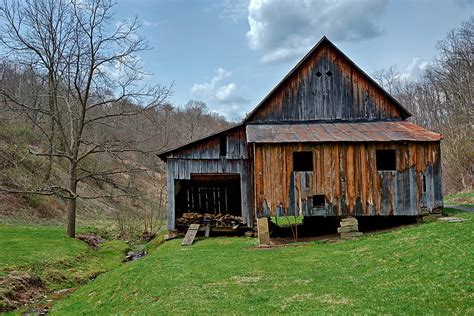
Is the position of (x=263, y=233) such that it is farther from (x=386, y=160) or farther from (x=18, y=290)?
(x=18, y=290)

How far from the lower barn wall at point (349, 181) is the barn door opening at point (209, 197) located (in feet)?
26.2

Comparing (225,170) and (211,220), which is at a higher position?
(225,170)

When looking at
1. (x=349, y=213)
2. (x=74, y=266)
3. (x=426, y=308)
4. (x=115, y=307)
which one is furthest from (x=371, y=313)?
(x=74, y=266)

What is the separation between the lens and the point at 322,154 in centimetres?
2153

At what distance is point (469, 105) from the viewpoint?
5278 cm

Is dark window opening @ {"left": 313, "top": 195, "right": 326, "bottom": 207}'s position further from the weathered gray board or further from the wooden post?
the wooden post

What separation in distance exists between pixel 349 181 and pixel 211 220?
944cm

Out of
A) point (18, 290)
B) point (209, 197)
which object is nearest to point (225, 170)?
point (209, 197)

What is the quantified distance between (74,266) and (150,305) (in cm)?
1161

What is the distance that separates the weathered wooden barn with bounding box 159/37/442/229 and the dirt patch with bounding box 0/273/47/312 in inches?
375

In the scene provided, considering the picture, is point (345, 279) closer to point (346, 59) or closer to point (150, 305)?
point (150, 305)

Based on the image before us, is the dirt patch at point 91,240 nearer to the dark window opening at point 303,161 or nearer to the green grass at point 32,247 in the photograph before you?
the green grass at point 32,247

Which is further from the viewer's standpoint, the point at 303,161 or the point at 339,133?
the point at 303,161

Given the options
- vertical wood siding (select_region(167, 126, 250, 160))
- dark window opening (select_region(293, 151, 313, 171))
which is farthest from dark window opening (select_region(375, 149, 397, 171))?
vertical wood siding (select_region(167, 126, 250, 160))
